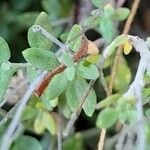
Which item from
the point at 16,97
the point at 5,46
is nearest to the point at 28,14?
the point at 16,97

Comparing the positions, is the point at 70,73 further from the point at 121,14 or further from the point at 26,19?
the point at 26,19

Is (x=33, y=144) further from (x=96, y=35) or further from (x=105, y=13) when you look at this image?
(x=96, y=35)

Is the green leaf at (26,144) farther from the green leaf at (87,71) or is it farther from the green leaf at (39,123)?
the green leaf at (87,71)

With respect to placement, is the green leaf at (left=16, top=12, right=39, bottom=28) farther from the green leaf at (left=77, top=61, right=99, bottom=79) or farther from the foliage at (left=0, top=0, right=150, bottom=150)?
the green leaf at (left=77, top=61, right=99, bottom=79)

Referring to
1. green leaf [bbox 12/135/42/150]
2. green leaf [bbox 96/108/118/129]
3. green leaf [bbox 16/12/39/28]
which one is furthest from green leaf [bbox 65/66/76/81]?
green leaf [bbox 16/12/39/28]

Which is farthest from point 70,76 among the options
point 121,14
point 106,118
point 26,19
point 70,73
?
point 26,19

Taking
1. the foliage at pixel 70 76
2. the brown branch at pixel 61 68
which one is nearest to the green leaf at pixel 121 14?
the foliage at pixel 70 76
